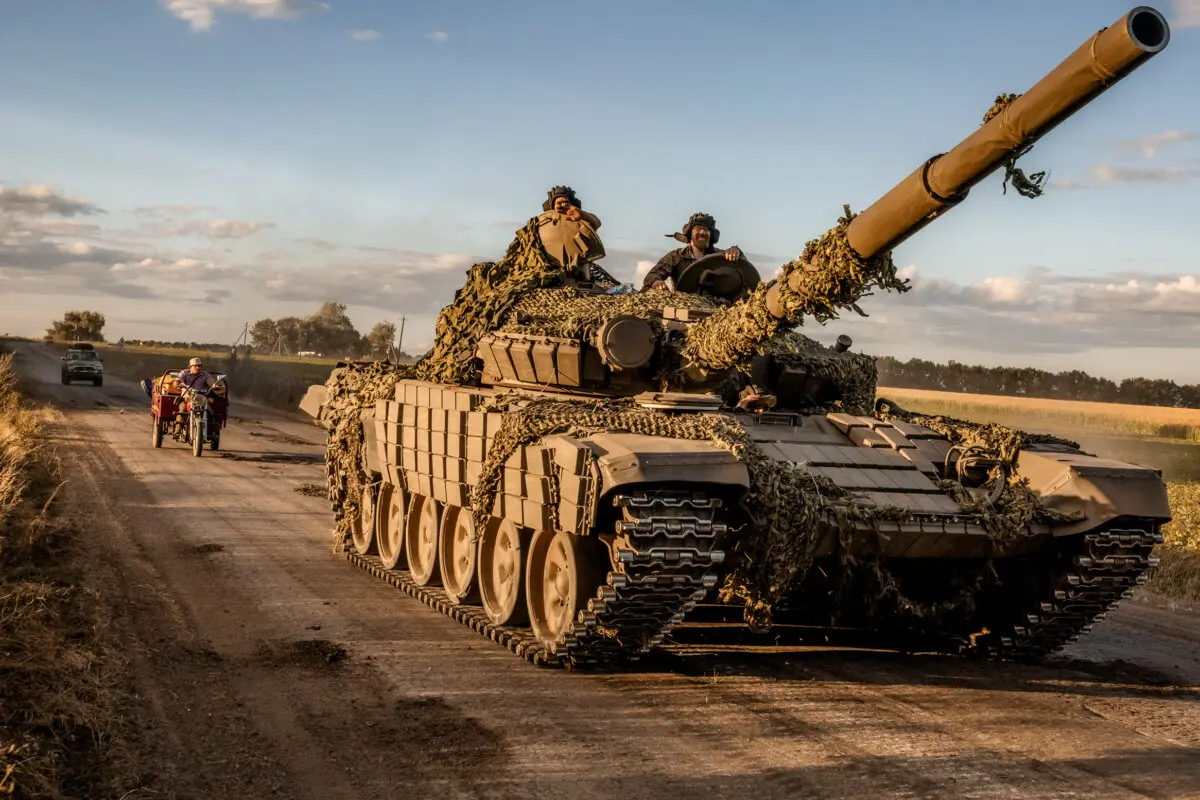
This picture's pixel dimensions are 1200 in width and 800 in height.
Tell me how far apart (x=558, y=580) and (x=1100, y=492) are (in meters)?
3.98

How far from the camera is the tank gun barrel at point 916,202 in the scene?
6223 mm

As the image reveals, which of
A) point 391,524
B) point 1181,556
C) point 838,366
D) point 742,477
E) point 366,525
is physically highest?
point 838,366

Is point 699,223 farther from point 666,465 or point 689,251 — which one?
point 666,465

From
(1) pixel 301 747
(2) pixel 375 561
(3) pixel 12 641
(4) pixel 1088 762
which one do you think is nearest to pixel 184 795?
(1) pixel 301 747

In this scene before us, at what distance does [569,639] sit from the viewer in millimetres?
9438

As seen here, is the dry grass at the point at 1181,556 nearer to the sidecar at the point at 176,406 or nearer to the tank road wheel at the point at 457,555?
the tank road wheel at the point at 457,555

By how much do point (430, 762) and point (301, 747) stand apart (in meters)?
0.77

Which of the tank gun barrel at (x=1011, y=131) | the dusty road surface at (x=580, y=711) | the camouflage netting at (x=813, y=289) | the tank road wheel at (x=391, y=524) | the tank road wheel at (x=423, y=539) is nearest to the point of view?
the tank gun barrel at (x=1011, y=131)

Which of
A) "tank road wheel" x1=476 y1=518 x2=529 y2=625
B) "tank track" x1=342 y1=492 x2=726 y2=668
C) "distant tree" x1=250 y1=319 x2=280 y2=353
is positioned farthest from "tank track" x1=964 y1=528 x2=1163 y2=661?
"distant tree" x1=250 y1=319 x2=280 y2=353

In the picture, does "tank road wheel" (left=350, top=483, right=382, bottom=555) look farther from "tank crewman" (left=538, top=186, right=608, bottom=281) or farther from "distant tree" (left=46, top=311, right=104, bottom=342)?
"distant tree" (left=46, top=311, right=104, bottom=342)

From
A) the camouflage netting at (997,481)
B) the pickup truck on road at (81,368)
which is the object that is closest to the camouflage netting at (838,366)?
the camouflage netting at (997,481)

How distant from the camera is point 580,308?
37.6 feet

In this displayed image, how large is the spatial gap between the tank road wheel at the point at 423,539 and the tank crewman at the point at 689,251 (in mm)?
3008

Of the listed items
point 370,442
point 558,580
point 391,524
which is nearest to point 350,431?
point 370,442
